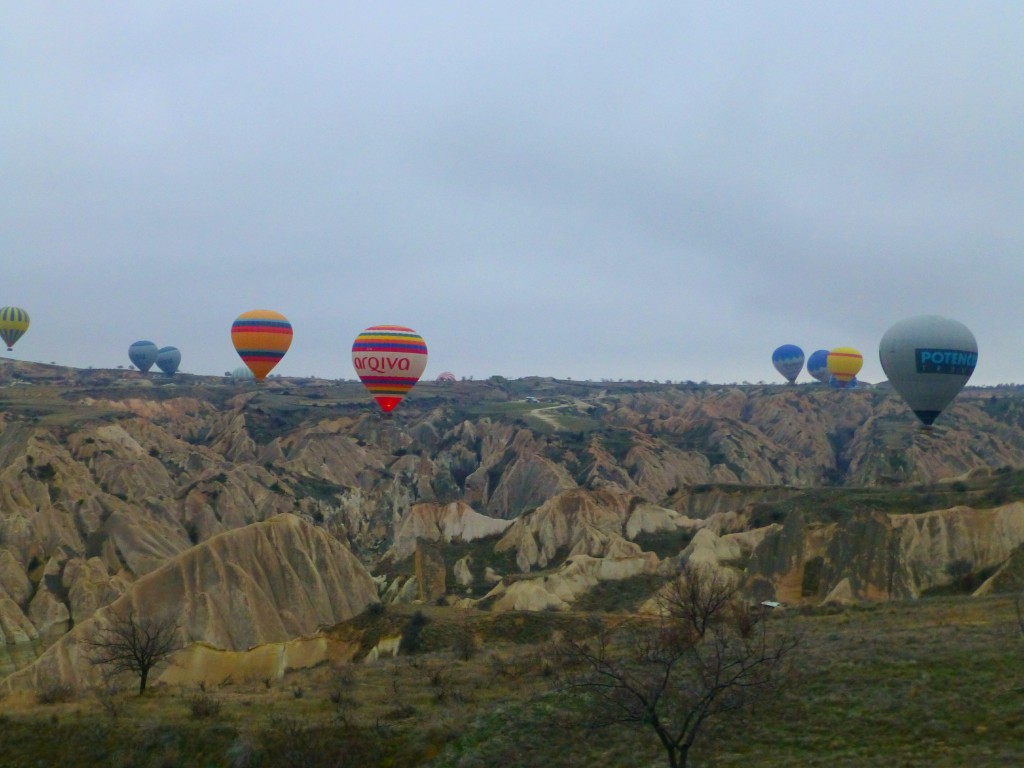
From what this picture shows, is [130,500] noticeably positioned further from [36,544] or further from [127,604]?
[127,604]

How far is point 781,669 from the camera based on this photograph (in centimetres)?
2116

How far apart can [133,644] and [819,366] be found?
6669 inches

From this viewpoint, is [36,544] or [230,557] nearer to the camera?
[230,557]

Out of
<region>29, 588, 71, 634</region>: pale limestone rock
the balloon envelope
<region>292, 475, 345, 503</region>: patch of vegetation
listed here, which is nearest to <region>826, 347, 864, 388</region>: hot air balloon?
the balloon envelope

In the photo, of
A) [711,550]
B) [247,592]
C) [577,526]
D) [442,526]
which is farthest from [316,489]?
[711,550]

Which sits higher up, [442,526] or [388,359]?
[388,359]

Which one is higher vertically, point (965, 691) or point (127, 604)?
point (965, 691)

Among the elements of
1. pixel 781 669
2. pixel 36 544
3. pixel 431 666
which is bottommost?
pixel 36 544

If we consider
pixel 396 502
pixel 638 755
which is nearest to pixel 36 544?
pixel 396 502

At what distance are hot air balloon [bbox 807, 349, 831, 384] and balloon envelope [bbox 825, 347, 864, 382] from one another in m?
16.5

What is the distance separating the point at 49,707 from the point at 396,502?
240ft

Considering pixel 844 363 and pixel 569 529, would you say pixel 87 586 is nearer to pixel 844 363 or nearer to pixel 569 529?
pixel 569 529

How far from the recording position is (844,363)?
15975cm

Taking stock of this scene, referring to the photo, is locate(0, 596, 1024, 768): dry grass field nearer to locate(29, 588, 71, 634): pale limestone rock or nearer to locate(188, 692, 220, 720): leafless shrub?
locate(188, 692, 220, 720): leafless shrub
